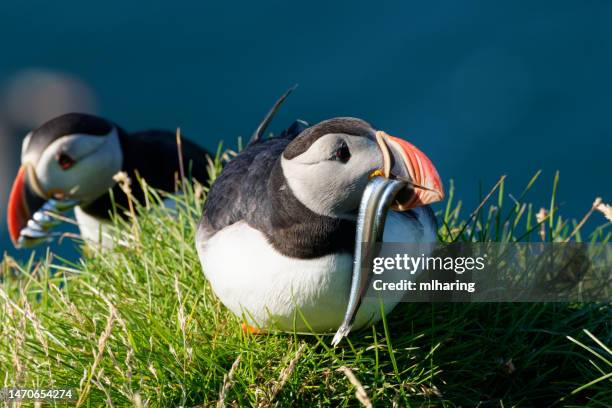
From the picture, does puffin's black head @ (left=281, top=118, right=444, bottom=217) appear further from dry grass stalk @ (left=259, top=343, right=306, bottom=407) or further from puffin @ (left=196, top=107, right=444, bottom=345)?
dry grass stalk @ (left=259, top=343, right=306, bottom=407)

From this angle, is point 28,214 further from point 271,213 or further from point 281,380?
point 281,380

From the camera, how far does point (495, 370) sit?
2598mm

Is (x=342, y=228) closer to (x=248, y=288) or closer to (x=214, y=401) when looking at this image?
(x=248, y=288)

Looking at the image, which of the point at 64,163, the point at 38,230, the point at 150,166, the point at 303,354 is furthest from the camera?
the point at 150,166

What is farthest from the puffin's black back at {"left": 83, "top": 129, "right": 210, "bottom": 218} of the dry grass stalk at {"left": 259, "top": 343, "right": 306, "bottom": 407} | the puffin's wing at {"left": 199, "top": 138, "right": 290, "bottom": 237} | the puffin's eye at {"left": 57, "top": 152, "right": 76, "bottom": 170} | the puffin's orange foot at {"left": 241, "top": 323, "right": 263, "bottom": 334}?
the dry grass stalk at {"left": 259, "top": 343, "right": 306, "bottom": 407}

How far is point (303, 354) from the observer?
2.48m

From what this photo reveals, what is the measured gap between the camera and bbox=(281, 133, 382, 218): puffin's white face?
218cm

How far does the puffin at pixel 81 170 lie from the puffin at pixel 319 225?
6.00 feet

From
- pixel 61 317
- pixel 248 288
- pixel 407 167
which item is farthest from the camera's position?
pixel 61 317

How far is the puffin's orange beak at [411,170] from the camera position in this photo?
217 cm

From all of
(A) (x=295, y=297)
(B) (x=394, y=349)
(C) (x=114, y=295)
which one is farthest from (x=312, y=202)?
(C) (x=114, y=295)

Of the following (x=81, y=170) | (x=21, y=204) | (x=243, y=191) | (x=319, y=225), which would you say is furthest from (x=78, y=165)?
(x=319, y=225)

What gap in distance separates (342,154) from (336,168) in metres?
0.04

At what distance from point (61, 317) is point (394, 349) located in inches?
42.8
